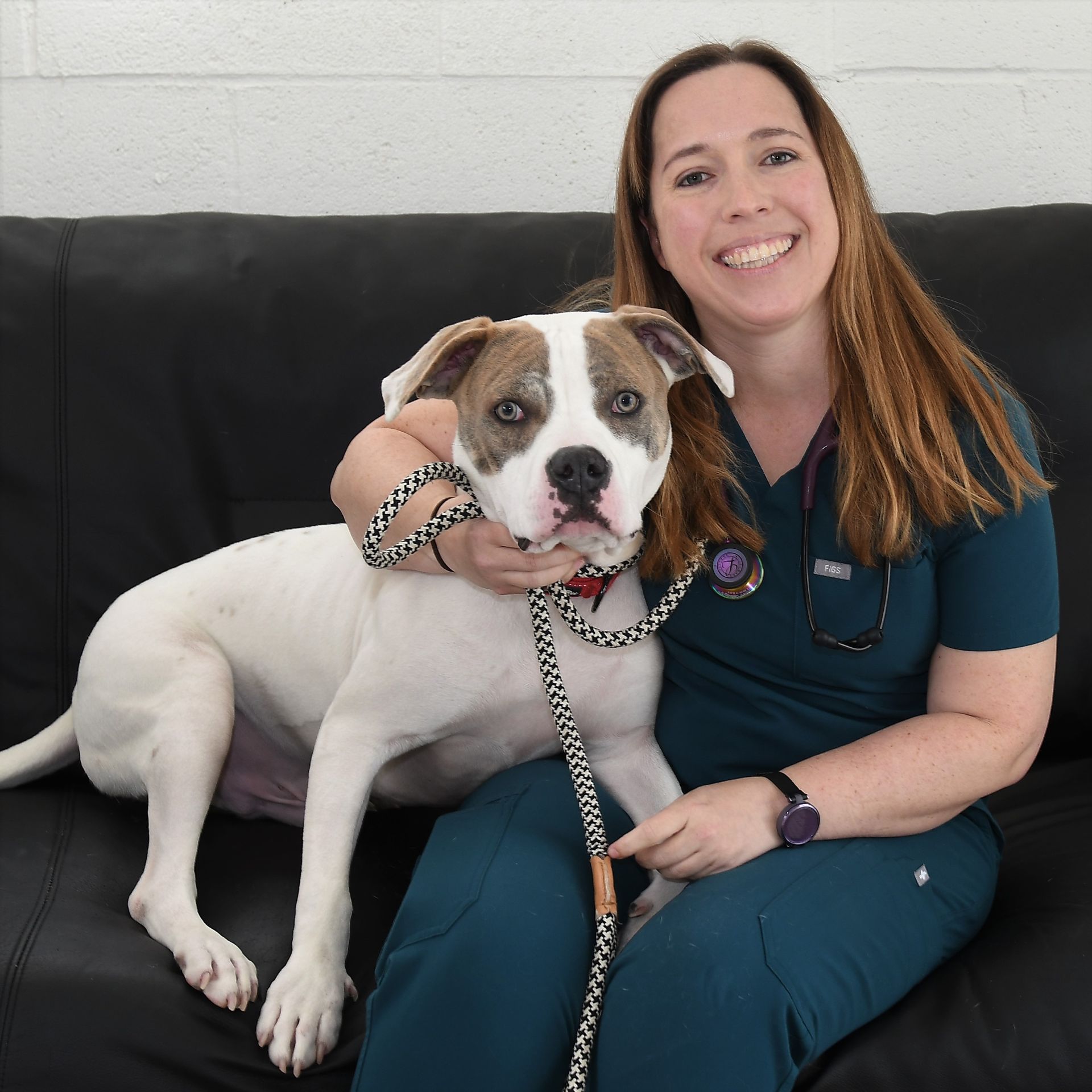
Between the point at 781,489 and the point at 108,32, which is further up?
the point at 108,32

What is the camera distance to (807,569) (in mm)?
1786

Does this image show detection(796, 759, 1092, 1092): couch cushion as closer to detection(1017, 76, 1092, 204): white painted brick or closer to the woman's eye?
the woman's eye

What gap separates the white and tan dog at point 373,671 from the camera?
5.38ft

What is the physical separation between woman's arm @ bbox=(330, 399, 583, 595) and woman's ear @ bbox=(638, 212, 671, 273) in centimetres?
45

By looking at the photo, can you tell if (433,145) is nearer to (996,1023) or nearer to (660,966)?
(660,966)

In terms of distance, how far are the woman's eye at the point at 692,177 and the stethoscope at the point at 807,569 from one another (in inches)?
17.4

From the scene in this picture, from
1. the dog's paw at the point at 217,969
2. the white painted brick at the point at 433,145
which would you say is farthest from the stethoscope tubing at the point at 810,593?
the white painted brick at the point at 433,145

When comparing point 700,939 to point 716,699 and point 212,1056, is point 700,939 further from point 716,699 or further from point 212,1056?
point 212,1056

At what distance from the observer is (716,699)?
191 centimetres

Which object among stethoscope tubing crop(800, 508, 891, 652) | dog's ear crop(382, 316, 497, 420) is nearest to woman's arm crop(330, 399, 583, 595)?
dog's ear crop(382, 316, 497, 420)

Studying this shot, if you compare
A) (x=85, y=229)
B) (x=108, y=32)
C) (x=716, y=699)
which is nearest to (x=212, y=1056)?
(x=716, y=699)

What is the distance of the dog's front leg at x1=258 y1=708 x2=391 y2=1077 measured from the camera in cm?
156

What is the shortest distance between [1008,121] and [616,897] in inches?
90.7

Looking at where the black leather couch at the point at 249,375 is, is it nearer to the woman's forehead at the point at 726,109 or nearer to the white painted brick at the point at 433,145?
the white painted brick at the point at 433,145
